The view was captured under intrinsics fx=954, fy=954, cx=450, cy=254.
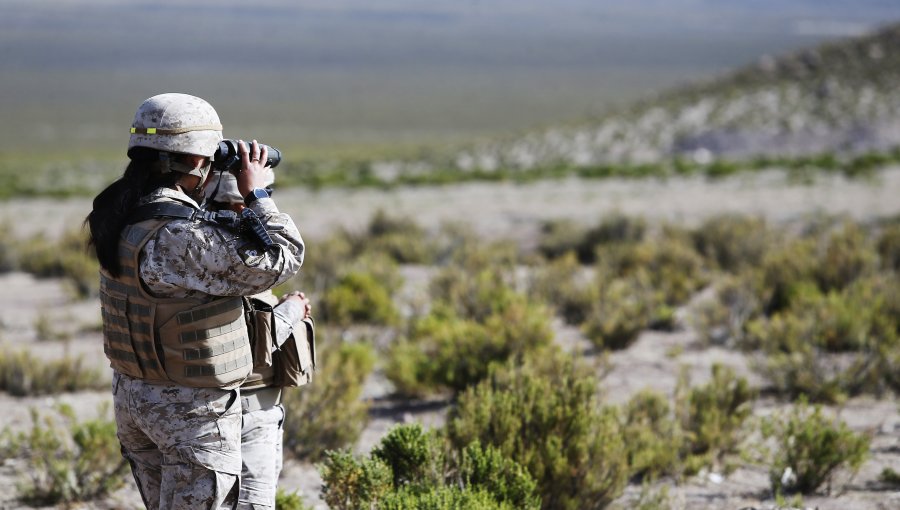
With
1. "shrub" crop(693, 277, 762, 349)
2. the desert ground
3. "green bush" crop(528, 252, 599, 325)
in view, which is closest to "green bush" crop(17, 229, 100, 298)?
the desert ground

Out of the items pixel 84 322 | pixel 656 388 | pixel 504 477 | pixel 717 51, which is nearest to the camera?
pixel 504 477

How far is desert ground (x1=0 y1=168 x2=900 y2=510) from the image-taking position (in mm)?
5012

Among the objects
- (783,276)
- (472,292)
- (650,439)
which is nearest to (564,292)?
(472,292)

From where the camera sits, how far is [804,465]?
15.9 feet

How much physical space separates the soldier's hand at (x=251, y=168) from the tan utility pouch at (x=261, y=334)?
0.40 metres

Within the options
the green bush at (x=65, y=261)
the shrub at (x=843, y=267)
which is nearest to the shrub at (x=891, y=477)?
the shrub at (x=843, y=267)

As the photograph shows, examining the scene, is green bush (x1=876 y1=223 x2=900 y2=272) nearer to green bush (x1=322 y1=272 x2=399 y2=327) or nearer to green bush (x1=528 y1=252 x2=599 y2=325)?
green bush (x1=528 y1=252 x2=599 y2=325)

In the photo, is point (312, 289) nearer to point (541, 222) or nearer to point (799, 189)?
point (541, 222)

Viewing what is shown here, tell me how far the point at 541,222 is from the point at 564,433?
10.7 m

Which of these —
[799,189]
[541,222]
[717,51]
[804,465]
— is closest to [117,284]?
[804,465]

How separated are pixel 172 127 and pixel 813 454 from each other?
3.55 metres

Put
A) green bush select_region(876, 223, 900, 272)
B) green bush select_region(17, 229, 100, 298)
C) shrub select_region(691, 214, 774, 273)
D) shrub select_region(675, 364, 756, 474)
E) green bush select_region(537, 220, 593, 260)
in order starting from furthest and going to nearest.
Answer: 1. green bush select_region(537, 220, 593, 260)
2. shrub select_region(691, 214, 774, 273)
3. green bush select_region(17, 229, 100, 298)
4. green bush select_region(876, 223, 900, 272)
5. shrub select_region(675, 364, 756, 474)

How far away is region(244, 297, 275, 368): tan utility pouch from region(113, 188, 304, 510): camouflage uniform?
156 mm

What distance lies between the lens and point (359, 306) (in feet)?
28.2
